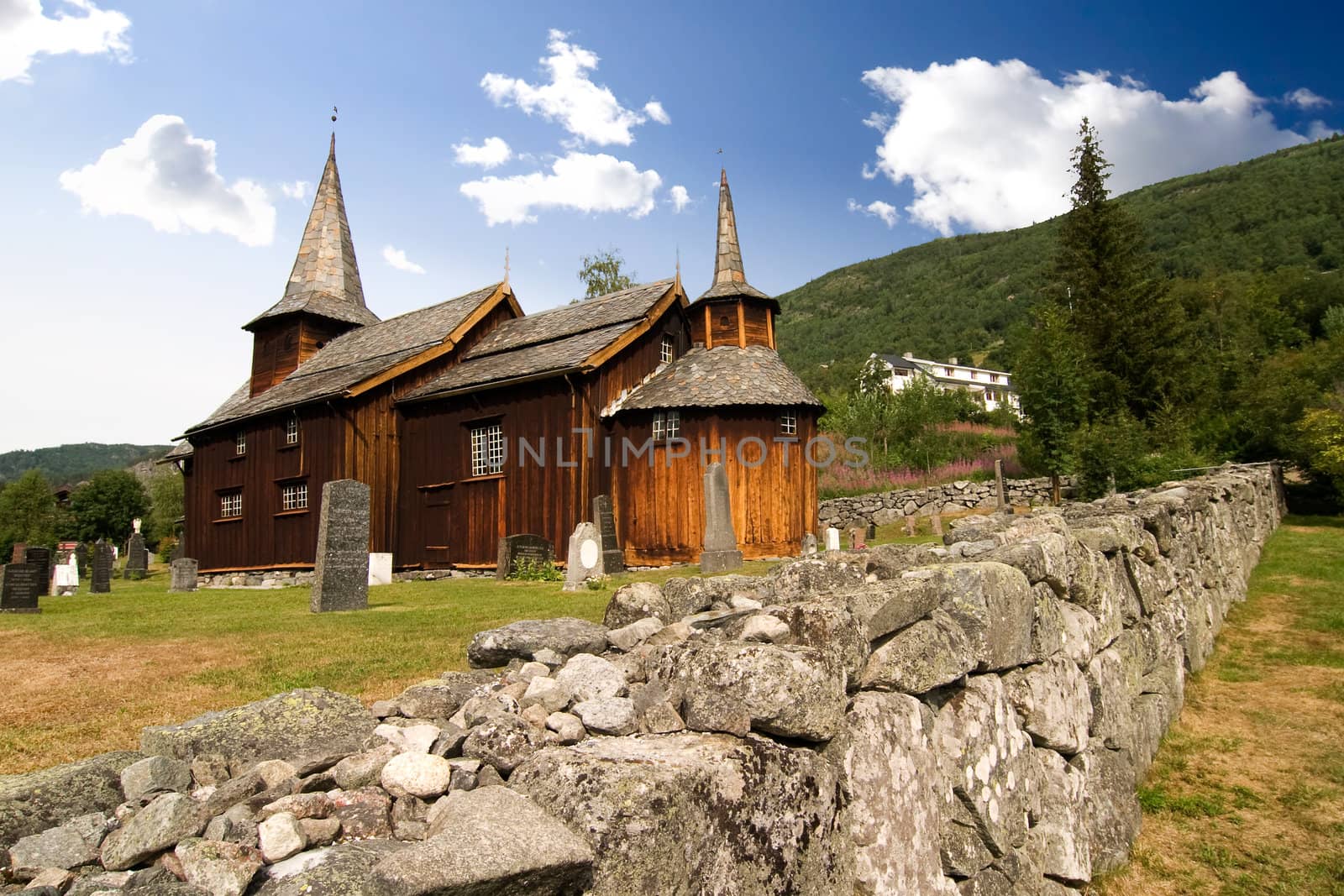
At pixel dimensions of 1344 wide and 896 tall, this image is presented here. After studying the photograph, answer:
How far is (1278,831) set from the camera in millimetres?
5406

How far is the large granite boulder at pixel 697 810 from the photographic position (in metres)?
2.02

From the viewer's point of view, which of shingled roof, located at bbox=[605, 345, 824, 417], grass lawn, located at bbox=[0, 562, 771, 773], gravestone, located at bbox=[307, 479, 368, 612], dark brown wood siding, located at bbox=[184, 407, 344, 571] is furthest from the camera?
dark brown wood siding, located at bbox=[184, 407, 344, 571]

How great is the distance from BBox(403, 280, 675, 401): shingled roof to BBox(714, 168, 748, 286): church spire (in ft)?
6.16

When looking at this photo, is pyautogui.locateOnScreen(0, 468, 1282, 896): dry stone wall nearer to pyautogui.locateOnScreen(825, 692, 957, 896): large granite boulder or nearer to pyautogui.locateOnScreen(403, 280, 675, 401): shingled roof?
pyautogui.locateOnScreen(825, 692, 957, 896): large granite boulder

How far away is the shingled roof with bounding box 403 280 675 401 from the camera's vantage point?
72.6 ft

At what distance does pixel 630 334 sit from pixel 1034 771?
19.4 m

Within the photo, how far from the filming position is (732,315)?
24641 millimetres

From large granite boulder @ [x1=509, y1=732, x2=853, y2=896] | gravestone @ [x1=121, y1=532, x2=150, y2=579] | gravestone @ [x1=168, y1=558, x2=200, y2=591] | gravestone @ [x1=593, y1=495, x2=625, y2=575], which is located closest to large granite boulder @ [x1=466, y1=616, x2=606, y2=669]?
large granite boulder @ [x1=509, y1=732, x2=853, y2=896]

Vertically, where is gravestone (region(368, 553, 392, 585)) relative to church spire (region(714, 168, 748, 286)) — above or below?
below

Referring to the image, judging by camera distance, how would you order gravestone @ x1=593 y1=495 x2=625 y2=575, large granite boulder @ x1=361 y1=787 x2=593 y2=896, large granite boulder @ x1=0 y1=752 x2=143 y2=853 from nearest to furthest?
large granite boulder @ x1=361 y1=787 x2=593 y2=896, large granite boulder @ x1=0 y1=752 x2=143 y2=853, gravestone @ x1=593 y1=495 x2=625 y2=575

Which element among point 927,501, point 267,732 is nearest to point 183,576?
point 267,732

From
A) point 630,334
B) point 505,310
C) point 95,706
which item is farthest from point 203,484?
point 95,706

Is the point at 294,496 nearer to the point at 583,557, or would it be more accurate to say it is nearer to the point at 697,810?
the point at 583,557

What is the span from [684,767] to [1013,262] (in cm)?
13640
